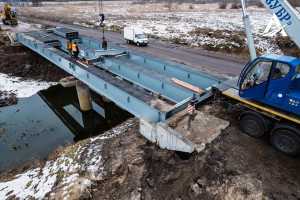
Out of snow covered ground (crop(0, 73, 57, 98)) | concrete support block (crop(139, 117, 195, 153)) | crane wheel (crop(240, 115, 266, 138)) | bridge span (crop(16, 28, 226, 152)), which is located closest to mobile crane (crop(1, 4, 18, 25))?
snow covered ground (crop(0, 73, 57, 98))

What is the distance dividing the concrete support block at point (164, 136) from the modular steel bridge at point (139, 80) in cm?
42

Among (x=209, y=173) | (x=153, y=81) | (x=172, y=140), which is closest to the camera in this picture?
(x=209, y=173)

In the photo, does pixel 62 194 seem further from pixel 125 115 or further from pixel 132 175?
pixel 125 115

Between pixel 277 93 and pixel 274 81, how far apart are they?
0.38m

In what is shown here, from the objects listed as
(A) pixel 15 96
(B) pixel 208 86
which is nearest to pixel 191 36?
(B) pixel 208 86

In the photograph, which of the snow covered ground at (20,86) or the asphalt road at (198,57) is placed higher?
the asphalt road at (198,57)

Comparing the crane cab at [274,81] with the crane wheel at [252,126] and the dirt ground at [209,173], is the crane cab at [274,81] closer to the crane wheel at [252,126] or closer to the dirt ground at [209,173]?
the crane wheel at [252,126]

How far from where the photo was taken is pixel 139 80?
1003cm

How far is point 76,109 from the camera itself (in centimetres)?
1577

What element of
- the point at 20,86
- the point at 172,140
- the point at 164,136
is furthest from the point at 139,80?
the point at 20,86

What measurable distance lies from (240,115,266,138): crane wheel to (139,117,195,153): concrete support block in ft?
7.47

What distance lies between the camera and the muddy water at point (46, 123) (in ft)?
35.2

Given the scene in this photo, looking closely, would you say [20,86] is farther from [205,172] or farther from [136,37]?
[205,172]

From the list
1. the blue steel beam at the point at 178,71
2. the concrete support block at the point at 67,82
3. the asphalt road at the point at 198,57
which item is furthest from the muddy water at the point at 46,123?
the asphalt road at the point at 198,57
